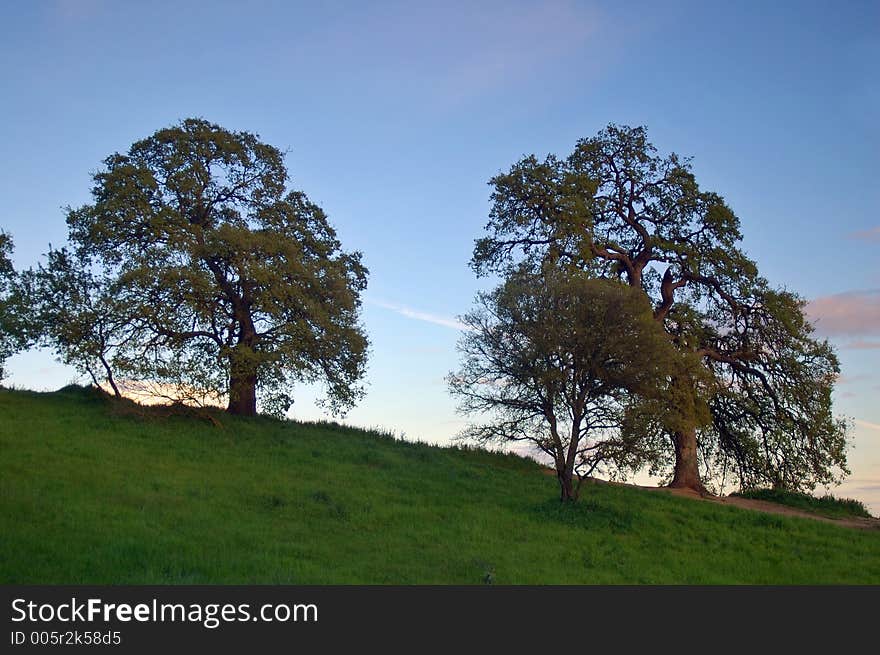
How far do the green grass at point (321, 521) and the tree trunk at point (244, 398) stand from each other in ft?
7.13

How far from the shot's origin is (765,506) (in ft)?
123

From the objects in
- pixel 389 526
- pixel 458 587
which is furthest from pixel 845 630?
pixel 389 526

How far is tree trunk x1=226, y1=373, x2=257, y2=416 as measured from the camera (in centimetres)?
3894

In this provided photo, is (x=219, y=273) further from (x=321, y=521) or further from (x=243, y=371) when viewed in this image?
(x=321, y=521)

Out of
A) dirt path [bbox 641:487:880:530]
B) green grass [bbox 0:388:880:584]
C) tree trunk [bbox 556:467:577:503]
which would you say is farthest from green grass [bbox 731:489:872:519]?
tree trunk [bbox 556:467:577:503]

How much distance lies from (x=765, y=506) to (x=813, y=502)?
11.8 ft

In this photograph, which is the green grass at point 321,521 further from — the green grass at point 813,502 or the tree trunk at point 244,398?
the green grass at point 813,502

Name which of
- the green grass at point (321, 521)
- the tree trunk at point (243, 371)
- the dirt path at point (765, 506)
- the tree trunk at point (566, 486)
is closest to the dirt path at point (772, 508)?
the dirt path at point (765, 506)

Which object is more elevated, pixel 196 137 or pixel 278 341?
pixel 196 137

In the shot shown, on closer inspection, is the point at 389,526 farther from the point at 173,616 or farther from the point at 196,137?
the point at 196,137

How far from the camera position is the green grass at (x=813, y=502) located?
38156 millimetres

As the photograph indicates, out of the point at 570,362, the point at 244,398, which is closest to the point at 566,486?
the point at 570,362

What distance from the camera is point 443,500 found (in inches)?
1152

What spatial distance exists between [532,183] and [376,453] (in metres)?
16.4
